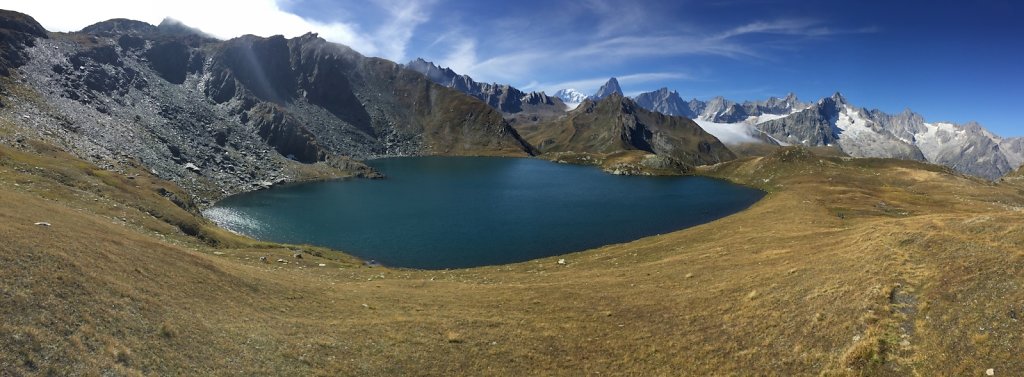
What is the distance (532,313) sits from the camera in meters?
36.6

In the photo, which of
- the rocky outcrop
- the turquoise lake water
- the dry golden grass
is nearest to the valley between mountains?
the dry golden grass

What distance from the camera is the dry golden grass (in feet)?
73.2

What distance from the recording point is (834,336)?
2817cm

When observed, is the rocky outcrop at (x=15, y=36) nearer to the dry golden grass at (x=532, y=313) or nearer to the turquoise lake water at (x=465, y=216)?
the turquoise lake water at (x=465, y=216)

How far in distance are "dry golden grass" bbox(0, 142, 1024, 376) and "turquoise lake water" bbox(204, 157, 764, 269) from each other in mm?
36824

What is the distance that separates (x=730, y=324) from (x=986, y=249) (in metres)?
19.4

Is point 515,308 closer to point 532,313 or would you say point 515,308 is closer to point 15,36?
point 532,313

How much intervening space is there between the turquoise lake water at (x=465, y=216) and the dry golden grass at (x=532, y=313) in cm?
3682

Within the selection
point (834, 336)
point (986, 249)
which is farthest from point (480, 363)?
point (986, 249)

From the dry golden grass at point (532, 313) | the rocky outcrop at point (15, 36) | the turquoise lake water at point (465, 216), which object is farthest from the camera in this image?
the rocky outcrop at point (15, 36)

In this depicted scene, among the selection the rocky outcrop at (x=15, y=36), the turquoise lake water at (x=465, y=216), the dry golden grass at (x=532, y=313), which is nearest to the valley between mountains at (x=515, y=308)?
the dry golden grass at (x=532, y=313)

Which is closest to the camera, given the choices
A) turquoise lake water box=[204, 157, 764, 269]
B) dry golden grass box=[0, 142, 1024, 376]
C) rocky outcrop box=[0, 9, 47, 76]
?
dry golden grass box=[0, 142, 1024, 376]

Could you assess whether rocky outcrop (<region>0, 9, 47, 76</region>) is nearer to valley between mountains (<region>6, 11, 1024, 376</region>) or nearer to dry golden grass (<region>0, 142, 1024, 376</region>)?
valley between mountains (<region>6, 11, 1024, 376</region>)

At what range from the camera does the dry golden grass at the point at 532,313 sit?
2230 centimetres
